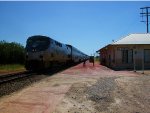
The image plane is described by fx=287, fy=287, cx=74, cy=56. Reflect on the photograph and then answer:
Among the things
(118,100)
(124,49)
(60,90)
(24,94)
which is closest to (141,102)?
(118,100)

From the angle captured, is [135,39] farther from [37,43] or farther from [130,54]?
[37,43]

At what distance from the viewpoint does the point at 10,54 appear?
48625 millimetres

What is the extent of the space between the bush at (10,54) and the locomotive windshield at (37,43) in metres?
21.5

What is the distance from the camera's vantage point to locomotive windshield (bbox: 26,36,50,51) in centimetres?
2667

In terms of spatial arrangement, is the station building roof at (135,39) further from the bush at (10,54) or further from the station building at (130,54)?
the bush at (10,54)

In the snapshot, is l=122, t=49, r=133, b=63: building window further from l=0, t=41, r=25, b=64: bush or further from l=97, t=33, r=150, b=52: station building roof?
l=0, t=41, r=25, b=64: bush

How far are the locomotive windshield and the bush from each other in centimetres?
2145

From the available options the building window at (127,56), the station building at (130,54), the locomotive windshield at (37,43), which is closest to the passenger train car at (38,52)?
the locomotive windshield at (37,43)

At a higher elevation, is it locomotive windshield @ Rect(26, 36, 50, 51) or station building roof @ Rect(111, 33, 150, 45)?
station building roof @ Rect(111, 33, 150, 45)

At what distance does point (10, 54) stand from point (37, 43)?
2274 centimetres

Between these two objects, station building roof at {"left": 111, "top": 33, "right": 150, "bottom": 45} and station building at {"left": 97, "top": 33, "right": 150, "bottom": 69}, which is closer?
station building at {"left": 97, "top": 33, "right": 150, "bottom": 69}

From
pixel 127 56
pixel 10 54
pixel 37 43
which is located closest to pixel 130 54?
pixel 127 56

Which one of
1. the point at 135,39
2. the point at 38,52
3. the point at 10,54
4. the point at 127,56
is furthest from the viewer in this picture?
the point at 10,54

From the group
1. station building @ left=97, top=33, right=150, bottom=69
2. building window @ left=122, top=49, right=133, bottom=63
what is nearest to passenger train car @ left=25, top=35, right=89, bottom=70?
station building @ left=97, top=33, right=150, bottom=69
